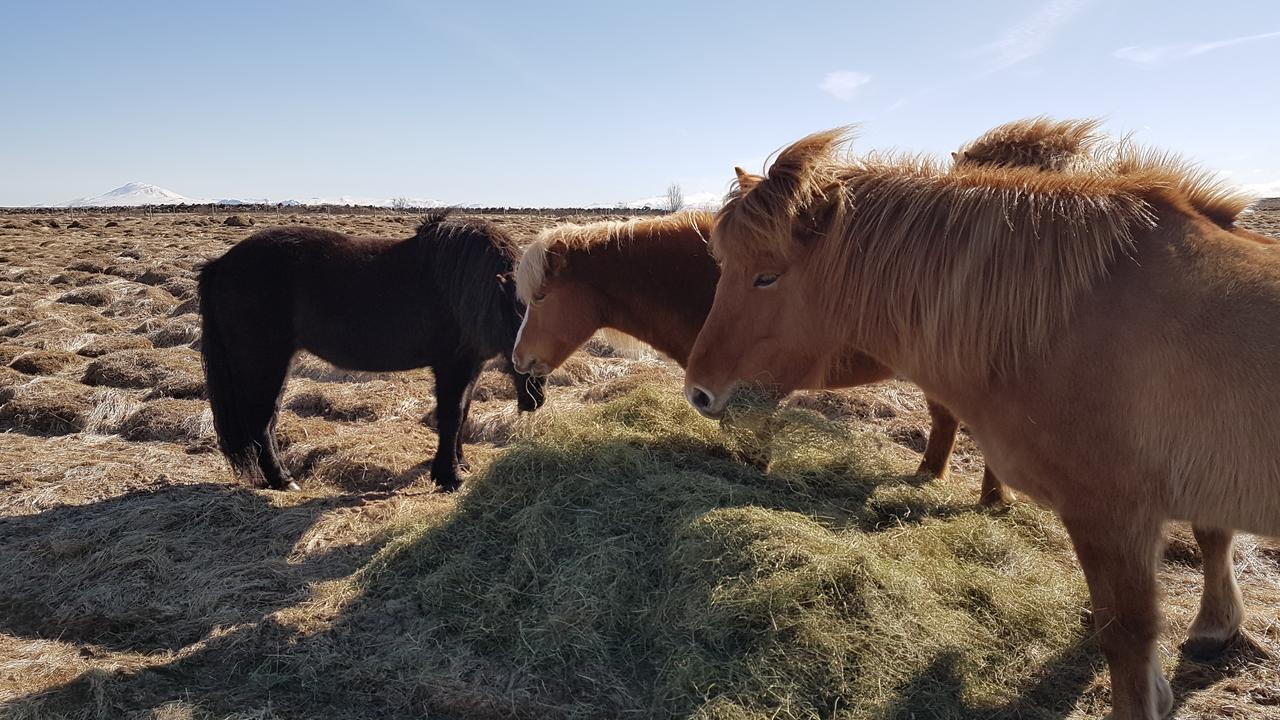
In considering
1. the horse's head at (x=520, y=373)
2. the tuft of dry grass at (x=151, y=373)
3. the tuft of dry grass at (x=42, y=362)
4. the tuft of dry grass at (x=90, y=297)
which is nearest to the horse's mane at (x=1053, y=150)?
the horse's head at (x=520, y=373)

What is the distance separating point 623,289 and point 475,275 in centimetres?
117

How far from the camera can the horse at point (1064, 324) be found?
208 centimetres

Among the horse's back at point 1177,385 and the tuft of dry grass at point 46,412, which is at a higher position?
the horse's back at point 1177,385

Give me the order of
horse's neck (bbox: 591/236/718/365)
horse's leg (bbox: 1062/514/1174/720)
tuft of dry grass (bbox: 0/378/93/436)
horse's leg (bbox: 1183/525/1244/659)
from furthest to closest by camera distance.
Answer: tuft of dry grass (bbox: 0/378/93/436), horse's neck (bbox: 591/236/718/365), horse's leg (bbox: 1183/525/1244/659), horse's leg (bbox: 1062/514/1174/720)

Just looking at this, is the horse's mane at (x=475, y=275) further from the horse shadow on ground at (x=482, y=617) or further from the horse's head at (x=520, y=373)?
the horse shadow on ground at (x=482, y=617)

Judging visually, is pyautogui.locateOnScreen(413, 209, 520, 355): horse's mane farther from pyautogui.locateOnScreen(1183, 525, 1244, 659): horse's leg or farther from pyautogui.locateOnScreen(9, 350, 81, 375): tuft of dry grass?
pyautogui.locateOnScreen(9, 350, 81, 375): tuft of dry grass

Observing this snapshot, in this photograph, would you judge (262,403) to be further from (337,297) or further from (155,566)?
(155,566)

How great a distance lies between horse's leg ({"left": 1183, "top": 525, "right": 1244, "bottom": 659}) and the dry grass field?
3.7 inches

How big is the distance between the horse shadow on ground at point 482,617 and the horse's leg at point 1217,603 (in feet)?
1.88

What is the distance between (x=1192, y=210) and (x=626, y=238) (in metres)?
3.22

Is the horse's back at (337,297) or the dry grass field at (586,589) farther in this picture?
the horse's back at (337,297)

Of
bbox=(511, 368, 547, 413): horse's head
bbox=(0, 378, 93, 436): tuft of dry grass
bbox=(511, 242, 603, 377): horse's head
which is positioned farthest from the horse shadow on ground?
bbox=(0, 378, 93, 436): tuft of dry grass

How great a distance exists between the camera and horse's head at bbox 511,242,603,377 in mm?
4750

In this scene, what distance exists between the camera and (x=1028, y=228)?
2.41m
